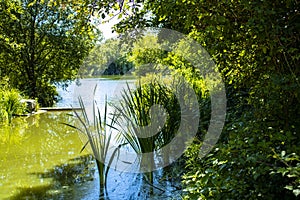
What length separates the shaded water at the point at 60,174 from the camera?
2803 mm

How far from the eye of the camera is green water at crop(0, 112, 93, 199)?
9.78ft

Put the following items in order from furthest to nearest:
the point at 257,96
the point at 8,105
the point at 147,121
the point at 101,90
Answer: the point at 8,105
the point at 101,90
the point at 147,121
the point at 257,96

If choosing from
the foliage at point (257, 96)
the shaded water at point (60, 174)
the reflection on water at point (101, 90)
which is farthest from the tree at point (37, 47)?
the foliage at point (257, 96)

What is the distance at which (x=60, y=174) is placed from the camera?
133 inches

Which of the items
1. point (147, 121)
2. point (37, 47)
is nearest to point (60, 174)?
point (147, 121)

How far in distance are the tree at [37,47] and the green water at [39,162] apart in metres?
5.64

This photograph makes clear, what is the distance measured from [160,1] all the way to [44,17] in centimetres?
1026

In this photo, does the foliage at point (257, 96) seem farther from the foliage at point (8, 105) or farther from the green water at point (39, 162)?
the foliage at point (8, 105)

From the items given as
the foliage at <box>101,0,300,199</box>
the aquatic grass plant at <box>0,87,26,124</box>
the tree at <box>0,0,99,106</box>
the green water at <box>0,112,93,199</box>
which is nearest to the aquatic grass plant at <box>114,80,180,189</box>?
the green water at <box>0,112,93,199</box>

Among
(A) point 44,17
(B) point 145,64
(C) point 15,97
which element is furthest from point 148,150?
(A) point 44,17

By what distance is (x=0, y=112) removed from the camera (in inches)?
264

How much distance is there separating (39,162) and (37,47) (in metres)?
8.77

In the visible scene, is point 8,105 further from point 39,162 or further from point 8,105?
point 39,162

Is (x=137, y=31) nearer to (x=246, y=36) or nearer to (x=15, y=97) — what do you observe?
(x=246, y=36)
